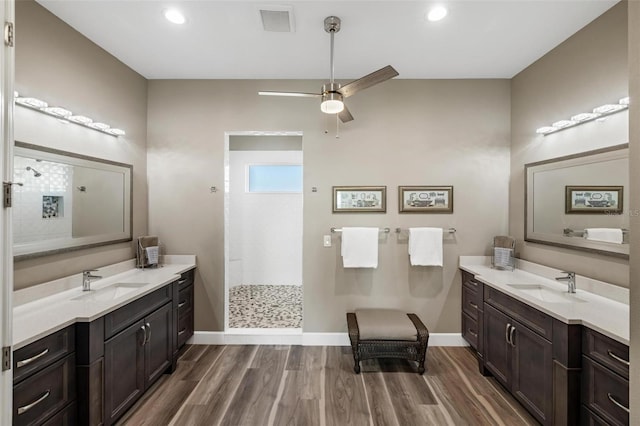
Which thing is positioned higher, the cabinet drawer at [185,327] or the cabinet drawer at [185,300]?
the cabinet drawer at [185,300]

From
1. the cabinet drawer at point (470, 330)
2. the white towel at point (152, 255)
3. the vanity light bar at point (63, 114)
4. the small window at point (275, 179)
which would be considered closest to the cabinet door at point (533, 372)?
the cabinet drawer at point (470, 330)

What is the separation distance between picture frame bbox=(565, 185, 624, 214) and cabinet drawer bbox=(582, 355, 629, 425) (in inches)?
43.5

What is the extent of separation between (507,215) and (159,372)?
371cm

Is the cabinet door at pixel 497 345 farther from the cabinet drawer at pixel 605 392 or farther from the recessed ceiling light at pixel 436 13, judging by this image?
the recessed ceiling light at pixel 436 13

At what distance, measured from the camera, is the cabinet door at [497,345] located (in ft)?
7.61

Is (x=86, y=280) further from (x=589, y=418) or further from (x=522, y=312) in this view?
(x=589, y=418)

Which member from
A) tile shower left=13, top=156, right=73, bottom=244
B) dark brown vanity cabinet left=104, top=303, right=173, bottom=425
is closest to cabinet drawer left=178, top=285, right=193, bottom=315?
dark brown vanity cabinet left=104, top=303, right=173, bottom=425

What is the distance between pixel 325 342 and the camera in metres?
Answer: 3.23

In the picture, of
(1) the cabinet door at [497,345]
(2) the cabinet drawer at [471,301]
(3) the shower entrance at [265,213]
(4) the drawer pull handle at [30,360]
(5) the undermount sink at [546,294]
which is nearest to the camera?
(4) the drawer pull handle at [30,360]

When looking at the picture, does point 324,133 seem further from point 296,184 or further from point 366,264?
point 296,184

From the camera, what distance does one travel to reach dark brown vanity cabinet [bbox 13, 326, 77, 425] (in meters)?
1.42

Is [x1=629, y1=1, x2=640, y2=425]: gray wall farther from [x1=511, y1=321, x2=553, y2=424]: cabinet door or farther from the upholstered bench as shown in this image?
the upholstered bench

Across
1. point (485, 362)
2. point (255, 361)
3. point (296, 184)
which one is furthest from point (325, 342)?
point (296, 184)

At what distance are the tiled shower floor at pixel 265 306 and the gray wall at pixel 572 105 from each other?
2804 mm
